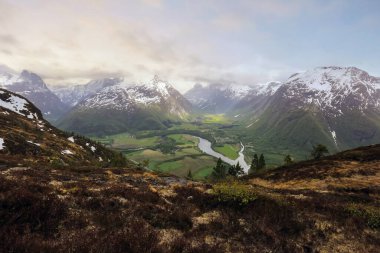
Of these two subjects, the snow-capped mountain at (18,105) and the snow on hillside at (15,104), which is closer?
the snow on hillside at (15,104)

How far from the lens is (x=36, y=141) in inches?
4144

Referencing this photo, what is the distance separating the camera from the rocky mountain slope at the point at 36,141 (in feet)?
263

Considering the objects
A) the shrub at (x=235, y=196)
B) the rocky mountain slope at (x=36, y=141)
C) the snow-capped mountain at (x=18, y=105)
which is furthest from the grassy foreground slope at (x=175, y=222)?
the snow-capped mountain at (x=18, y=105)

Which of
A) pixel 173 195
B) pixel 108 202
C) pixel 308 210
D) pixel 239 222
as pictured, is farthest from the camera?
pixel 173 195

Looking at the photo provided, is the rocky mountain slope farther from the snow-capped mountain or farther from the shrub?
the shrub

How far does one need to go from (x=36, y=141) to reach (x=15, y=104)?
9659 centimetres

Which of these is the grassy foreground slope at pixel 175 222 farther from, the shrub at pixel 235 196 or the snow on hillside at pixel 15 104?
the snow on hillside at pixel 15 104

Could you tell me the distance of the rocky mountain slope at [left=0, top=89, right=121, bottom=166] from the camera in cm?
8019

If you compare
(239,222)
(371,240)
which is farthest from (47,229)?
(371,240)

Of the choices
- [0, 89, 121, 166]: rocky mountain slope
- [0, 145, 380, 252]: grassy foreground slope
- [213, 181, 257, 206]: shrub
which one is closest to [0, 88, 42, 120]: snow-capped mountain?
[0, 89, 121, 166]: rocky mountain slope

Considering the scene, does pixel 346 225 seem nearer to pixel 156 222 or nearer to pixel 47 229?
pixel 156 222

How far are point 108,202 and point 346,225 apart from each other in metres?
12.9

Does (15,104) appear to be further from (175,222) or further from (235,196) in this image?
(175,222)

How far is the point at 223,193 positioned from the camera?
60.3 ft
